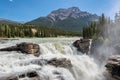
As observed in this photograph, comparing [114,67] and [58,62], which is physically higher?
[58,62]

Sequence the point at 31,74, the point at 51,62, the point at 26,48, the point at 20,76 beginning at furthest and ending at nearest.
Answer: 1. the point at 26,48
2. the point at 51,62
3. the point at 31,74
4. the point at 20,76

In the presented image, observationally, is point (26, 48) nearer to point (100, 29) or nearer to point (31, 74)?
point (31, 74)

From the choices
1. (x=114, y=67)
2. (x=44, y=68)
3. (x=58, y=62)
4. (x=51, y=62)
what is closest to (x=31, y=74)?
(x=44, y=68)

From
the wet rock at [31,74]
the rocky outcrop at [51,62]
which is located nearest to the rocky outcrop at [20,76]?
the wet rock at [31,74]

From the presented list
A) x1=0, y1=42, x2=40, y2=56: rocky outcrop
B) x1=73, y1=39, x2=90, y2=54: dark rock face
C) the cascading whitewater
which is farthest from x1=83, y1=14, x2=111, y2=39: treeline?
x1=0, y1=42, x2=40, y2=56: rocky outcrop

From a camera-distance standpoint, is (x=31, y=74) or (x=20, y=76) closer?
(x=20, y=76)

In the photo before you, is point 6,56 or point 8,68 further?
point 6,56

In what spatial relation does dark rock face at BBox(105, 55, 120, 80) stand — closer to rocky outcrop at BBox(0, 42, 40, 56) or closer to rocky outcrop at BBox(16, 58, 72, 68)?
rocky outcrop at BBox(16, 58, 72, 68)

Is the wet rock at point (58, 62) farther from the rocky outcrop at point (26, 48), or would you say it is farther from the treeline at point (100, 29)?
the treeline at point (100, 29)

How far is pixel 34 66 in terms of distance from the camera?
3606 centimetres

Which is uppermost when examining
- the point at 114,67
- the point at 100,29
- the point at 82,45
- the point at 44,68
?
the point at 100,29

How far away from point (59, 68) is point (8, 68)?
29.5 ft

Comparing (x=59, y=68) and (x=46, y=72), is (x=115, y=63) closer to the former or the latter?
(x=59, y=68)

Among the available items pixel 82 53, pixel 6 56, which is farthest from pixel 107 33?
pixel 6 56
